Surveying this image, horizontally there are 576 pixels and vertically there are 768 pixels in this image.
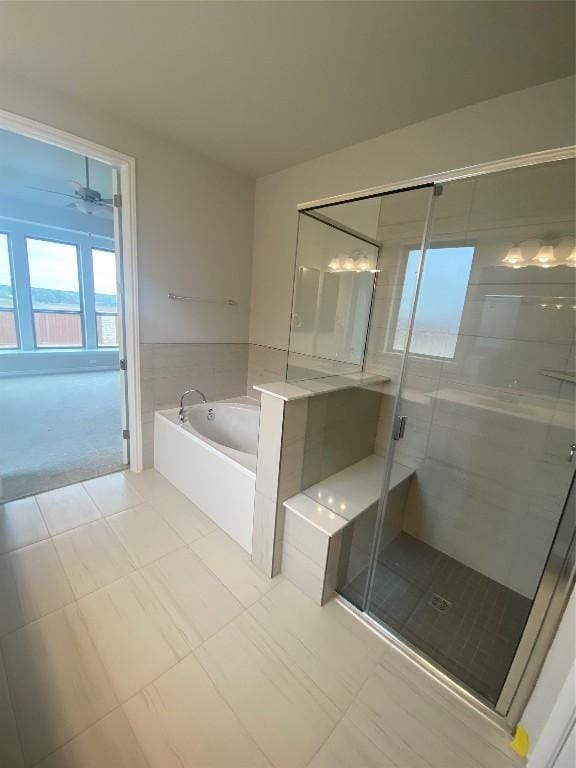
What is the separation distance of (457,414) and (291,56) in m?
2.04

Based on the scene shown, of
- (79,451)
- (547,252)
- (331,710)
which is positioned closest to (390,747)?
(331,710)

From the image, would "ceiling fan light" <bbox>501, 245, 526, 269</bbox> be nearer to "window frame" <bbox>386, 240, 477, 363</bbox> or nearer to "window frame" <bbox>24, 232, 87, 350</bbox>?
"window frame" <bbox>386, 240, 477, 363</bbox>

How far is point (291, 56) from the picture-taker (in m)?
1.41

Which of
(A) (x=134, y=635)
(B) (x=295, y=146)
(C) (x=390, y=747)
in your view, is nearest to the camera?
(C) (x=390, y=747)

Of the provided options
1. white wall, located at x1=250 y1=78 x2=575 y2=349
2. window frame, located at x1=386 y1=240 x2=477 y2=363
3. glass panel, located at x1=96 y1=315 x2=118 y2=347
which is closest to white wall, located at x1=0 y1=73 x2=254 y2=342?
white wall, located at x1=250 y1=78 x2=575 y2=349

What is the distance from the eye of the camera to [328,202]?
71.6 inches

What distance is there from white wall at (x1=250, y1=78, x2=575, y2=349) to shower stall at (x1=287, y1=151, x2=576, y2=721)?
18 cm

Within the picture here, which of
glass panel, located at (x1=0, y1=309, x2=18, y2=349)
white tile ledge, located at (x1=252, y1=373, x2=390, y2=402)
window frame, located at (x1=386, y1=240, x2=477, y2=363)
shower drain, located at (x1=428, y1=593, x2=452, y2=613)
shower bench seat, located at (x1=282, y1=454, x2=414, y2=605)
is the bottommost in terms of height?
shower drain, located at (x1=428, y1=593, x2=452, y2=613)

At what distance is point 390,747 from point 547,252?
7.16 ft

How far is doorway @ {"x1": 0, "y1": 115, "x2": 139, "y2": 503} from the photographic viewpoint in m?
2.27

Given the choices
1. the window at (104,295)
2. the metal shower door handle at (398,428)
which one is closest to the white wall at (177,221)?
the metal shower door handle at (398,428)

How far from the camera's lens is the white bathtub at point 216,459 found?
1.81 metres

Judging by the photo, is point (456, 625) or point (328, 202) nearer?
point (456, 625)

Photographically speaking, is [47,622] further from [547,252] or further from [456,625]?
[547,252]
